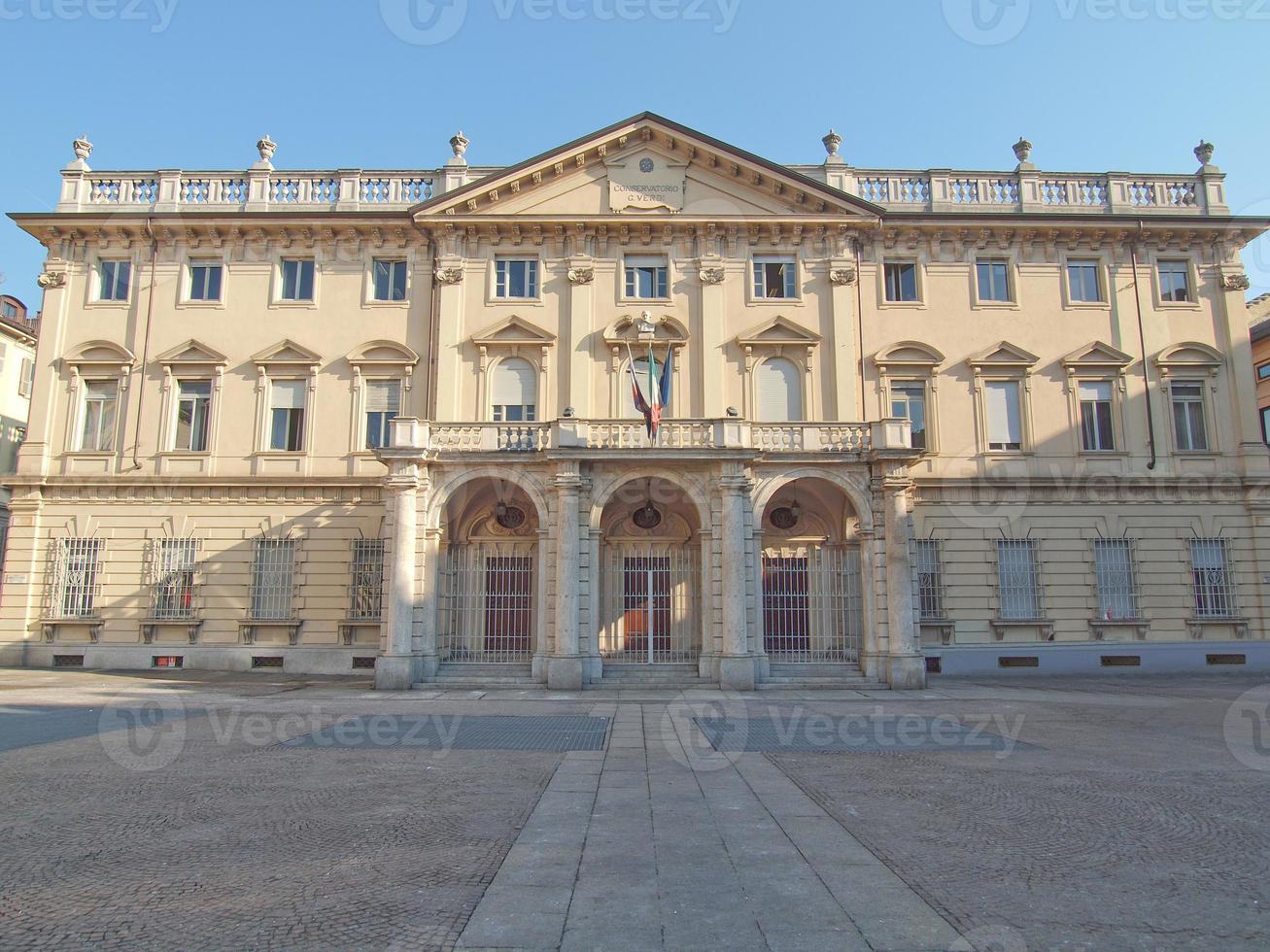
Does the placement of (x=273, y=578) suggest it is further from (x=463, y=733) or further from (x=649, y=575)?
(x=463, y=733)

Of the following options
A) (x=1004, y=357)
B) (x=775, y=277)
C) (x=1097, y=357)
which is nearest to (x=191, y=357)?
(x=775, y=277)

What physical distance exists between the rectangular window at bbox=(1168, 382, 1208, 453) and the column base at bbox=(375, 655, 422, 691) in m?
25.0

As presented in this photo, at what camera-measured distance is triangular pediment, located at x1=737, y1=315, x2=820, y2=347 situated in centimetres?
2594

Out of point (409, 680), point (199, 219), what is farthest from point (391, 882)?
point (199, 219)

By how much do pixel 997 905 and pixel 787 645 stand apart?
1728 cm

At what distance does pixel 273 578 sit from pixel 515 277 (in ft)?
40.5

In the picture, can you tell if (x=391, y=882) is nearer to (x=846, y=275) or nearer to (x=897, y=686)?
(x=897, y=686)

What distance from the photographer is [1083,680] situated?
23.5 m

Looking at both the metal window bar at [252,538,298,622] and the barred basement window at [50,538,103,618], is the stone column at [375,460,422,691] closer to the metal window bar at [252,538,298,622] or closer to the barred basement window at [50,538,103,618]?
the metal window bar at [252,538,298,622]

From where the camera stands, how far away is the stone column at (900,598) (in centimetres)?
2083

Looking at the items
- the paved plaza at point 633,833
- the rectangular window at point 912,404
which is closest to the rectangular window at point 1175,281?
the rectangular window at point 912,404

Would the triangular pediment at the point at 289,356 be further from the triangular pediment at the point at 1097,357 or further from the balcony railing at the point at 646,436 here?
the triangular pediment at the point at 1097,357

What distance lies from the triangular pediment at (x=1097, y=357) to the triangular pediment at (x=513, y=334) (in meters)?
17.1

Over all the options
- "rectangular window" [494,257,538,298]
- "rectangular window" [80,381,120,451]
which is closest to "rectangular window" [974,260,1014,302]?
"rectangular window" [494,257,538,298]
